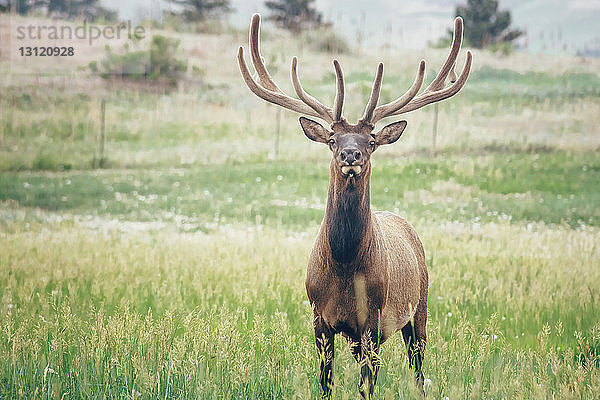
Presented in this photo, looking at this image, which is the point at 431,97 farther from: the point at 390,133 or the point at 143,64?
the point at 143,64

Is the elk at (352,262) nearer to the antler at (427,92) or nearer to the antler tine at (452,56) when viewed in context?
the antler at (427,92)

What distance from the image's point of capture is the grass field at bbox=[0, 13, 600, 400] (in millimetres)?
4488

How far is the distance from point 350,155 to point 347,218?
0.45 metres

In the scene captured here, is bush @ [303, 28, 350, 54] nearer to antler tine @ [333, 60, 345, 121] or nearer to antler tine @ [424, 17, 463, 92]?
antler tine @ [424, 17, 463, 92]

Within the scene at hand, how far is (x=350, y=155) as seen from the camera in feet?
13.5

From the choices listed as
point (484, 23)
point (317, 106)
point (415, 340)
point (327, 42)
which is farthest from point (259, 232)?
point (484, 23)

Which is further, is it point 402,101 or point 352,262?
point 402,101

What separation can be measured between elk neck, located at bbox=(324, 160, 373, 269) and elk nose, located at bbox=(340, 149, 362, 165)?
0.18 meters

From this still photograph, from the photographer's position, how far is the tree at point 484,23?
35969 millimetres

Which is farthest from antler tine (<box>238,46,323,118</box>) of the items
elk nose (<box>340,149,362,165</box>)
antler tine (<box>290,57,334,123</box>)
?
elk nose (<box>340,149,362,165</box>)

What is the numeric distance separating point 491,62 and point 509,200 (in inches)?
723

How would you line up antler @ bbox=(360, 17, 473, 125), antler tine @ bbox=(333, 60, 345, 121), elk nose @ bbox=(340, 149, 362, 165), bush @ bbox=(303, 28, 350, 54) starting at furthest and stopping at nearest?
bush @ bbox=(303, 28, 350, 54) → antler @ bbox=(360, 17, 473, 125) → antler tine @ bbox=(333, 60, 345, 121) → elk nose @ bbox=(340, 149, 362, 165)

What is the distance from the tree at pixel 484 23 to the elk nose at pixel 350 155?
33.9 metres

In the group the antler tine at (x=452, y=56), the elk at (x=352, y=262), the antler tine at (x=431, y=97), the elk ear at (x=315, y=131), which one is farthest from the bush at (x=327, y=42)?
the elk at (x=352, y=262)
